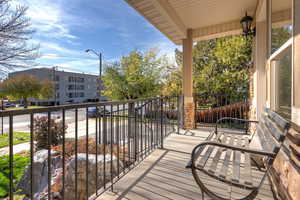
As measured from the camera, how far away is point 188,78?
4.55 m

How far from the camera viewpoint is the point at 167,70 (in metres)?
11.0

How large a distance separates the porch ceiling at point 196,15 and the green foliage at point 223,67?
4.03m

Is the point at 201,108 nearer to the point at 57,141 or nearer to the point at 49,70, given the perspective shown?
the point at 57,141

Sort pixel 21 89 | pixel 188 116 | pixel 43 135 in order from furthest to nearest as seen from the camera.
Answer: pixel 21 89 → pixel 43 135 → pixel 188 116

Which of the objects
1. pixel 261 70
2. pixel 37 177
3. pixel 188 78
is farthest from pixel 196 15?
pixel 37 177

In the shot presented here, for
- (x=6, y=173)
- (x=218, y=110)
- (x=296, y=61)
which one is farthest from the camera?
(x=218, y=110)

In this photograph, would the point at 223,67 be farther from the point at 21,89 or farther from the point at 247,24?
the point at 21,89

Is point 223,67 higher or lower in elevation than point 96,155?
higher

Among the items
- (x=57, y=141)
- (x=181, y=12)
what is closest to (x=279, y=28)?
(x=181, y=12)

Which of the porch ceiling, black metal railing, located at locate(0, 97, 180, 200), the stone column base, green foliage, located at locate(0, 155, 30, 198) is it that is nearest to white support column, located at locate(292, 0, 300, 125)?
black metal railing, located at locate(0, 97, 180, 200)

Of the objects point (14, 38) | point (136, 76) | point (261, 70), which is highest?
point (14, 38)

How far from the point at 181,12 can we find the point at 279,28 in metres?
2.17

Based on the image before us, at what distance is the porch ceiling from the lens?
10.4 ft

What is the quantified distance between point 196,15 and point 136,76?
7.40m
